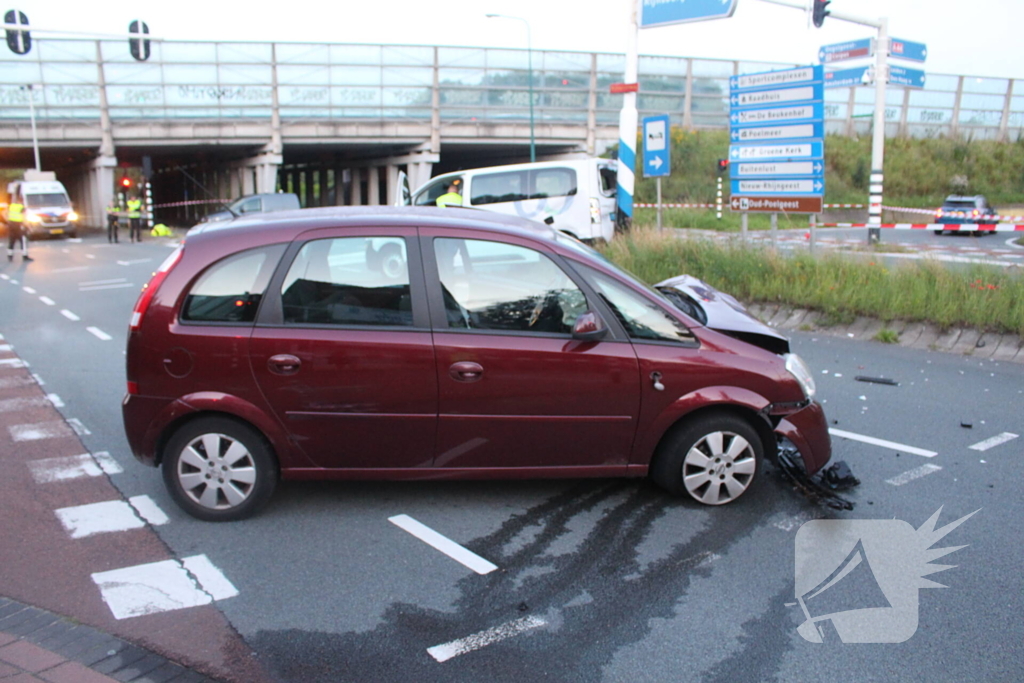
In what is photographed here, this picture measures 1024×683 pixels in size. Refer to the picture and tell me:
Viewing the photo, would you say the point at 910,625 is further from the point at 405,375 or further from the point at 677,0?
the point at 677,0

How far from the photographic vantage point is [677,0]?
15906mm

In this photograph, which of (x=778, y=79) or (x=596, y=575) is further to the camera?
(x=778, y=79)

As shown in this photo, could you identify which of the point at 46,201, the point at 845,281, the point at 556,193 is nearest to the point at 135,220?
the point at 46,201

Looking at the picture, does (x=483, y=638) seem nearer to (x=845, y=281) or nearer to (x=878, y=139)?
(x=845, y=281)

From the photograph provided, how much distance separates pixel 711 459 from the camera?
4996mm

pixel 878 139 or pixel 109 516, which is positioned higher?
pixel 878 139

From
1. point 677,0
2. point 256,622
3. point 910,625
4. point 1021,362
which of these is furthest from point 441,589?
point 677,0

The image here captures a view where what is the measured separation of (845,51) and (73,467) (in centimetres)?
2498

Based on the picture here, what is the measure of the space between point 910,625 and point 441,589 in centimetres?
211

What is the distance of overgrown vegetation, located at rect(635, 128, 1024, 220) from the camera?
37.7m

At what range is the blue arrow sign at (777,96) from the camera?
510 inches

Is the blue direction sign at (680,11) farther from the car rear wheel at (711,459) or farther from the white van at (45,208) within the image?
the white van at (45,208)

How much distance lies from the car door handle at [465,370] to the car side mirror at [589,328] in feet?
1.82

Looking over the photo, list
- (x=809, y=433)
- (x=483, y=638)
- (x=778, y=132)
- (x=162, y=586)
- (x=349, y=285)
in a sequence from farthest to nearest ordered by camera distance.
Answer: (x=778, y=132)
(x=809, y=433)
(x=349, y=285)
(x=162, y=586)
(x=483, y=638)
